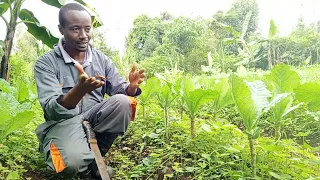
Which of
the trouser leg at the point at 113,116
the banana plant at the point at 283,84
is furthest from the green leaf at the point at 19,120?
the banana plant at the point at 283,84

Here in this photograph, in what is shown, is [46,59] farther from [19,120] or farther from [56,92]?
[19,120]

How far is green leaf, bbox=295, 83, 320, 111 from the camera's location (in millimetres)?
1411

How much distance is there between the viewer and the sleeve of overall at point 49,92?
1.74 metres

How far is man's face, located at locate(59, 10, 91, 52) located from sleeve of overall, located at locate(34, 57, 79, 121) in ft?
0.68

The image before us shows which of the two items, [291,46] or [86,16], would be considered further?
[291,46]

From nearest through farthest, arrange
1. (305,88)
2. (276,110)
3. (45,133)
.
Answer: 1. (305,88)
2. (276,110)
3. (45,133)

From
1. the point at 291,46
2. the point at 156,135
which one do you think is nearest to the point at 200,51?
the point at 291,46

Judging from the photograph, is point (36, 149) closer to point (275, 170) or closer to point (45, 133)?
point (45, 133)

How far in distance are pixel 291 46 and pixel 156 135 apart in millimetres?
12801

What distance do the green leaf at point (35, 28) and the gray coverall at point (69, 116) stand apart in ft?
6.25

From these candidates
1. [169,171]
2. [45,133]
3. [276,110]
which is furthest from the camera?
[45,133]

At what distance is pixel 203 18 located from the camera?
1802 cm

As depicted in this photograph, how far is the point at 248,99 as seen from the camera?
1.41 metres

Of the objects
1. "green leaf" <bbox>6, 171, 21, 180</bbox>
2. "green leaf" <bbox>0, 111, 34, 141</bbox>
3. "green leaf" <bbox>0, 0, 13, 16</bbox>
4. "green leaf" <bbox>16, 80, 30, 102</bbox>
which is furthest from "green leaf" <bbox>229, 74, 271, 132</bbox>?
"green leaf" <bbox>0, 0, 13, 16</bbox>
